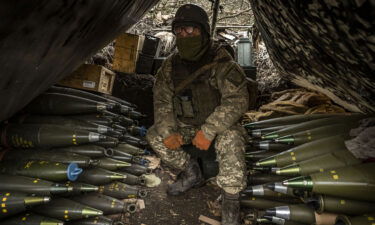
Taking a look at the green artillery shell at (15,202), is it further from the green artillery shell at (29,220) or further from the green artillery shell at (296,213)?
the green artillery shell at (296,213)

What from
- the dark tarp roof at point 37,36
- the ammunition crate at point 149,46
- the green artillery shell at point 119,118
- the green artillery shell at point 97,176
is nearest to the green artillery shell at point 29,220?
the green artillery shell at point 97,176

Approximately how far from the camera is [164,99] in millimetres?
3098

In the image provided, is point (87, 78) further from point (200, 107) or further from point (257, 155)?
point (257, 155)

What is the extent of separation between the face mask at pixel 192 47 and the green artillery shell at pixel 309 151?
1.49m

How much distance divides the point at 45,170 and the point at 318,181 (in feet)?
7.07

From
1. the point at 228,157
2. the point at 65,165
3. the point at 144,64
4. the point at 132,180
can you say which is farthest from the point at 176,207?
the point at 144,64

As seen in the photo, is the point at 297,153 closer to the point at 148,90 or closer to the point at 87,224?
the point at 87,224

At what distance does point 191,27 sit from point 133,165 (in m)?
1.90

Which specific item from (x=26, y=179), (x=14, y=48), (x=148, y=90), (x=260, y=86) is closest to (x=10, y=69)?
(x=14, y=48)

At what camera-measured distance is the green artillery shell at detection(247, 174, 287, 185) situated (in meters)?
2.39

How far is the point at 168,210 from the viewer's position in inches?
102

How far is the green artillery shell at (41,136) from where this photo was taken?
226 centimetres

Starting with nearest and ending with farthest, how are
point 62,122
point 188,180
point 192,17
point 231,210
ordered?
point 231,210 < point 62,122 < point 192,17 < point 188,180

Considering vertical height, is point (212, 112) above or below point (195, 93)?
below
